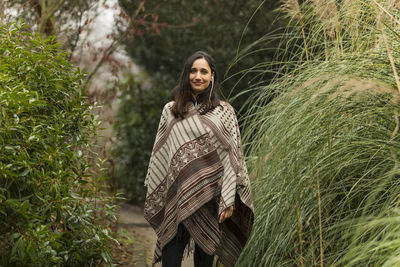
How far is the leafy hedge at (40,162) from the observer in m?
3.40

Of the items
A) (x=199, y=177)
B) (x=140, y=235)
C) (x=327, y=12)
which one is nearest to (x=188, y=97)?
(x=199, y=177)

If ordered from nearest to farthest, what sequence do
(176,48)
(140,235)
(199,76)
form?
(199,76)
(140,235)
(176,48)

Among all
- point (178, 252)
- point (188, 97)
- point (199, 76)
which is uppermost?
point (199, 76)

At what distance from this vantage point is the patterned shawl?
357 centimetres

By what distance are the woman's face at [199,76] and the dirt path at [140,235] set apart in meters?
2.31

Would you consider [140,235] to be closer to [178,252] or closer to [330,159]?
[178,252]

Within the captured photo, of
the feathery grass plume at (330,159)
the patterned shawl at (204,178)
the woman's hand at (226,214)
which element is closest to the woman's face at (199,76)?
the patterned shawl at (204,178)

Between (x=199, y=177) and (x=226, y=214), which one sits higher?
(x=199, y=177)

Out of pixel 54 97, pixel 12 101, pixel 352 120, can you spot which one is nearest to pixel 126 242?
pixel 54 97

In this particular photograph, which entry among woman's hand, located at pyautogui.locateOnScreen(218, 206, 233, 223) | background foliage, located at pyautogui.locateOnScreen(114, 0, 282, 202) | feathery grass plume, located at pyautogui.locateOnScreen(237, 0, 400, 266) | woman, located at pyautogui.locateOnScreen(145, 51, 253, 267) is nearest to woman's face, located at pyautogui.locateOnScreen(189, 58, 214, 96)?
woman, located at pyautogui.locateOnScreen(145, 51, 253, 267)

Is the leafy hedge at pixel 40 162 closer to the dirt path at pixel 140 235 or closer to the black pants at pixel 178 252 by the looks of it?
the black pants at pixel 178 252

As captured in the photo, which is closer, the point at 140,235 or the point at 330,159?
the point at 330,159

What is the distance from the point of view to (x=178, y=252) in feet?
12.2

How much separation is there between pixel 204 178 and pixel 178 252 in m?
0.53
